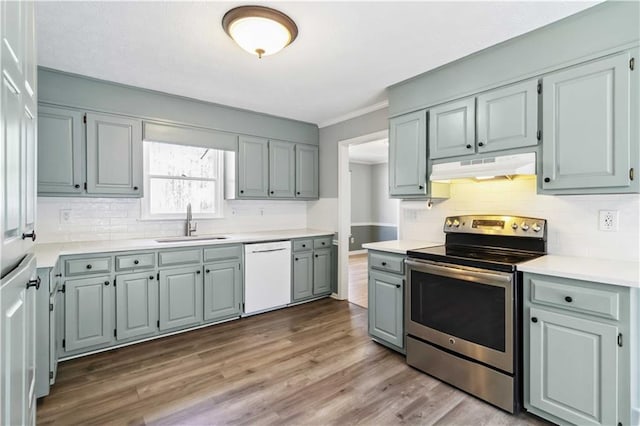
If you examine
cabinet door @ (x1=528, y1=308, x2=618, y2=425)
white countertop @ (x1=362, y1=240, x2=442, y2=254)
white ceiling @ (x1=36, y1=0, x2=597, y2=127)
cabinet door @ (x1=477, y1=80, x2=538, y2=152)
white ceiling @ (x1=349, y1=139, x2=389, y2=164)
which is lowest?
cabinet door @ (x1=528, y1=308, x2=618, y2=425)

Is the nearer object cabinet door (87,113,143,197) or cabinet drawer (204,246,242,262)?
cabinet door (87,113,143,197)

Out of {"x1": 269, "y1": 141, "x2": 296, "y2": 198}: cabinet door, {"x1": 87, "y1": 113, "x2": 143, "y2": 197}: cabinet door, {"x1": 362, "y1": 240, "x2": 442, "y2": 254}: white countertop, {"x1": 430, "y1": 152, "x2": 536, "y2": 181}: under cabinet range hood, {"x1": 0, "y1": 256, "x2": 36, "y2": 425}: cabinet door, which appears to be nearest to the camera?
{"x1": 0, "y1": 256, "x2": 36, "y2": 425}: cabinet door

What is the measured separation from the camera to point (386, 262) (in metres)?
2.83

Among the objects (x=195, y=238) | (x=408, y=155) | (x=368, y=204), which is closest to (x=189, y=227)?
(x=195, y=238)

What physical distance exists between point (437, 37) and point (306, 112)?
2086mm

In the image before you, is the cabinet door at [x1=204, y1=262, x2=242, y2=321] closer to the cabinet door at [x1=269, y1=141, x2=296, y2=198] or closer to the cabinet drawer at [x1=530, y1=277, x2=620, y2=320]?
the cabinet door at [x1=269, y1=141, x2=296, y2=198]

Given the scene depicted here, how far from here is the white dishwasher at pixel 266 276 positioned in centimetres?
366

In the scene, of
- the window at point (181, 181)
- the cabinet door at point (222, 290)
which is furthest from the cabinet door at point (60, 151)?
the cabinet door at point (222, 290)

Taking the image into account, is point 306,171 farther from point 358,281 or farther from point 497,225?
point 497,225

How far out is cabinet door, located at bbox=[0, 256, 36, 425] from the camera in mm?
938

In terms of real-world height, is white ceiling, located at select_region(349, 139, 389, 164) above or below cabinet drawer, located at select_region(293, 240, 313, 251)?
above

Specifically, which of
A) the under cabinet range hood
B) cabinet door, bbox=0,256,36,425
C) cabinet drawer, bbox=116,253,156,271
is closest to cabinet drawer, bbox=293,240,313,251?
cabinet drawer, bbox=116,253,156,271

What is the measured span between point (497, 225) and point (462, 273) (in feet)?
2.01

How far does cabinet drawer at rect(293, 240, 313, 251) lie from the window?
3.47 ft
